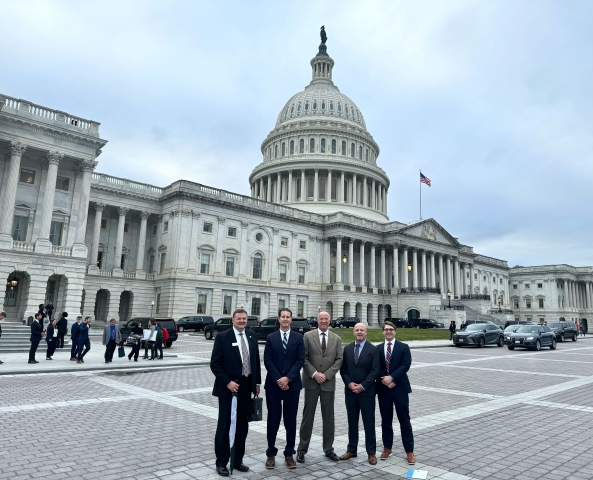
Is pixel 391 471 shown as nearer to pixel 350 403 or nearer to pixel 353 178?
pixel 350 403

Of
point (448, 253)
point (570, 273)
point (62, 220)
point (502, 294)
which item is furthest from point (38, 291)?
point (570, 273)

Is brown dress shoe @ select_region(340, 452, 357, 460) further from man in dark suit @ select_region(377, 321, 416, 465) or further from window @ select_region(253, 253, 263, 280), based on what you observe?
window @ select_region(253, 253, 263, 280)

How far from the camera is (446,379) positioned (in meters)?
15.5

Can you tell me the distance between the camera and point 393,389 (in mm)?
6898

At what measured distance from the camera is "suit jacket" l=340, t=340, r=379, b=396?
676 centimetres

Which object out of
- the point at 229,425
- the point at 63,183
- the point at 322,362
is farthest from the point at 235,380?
the point at 63,183

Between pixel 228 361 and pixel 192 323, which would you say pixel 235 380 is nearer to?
pixel 228 361

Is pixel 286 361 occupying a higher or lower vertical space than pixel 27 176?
lower

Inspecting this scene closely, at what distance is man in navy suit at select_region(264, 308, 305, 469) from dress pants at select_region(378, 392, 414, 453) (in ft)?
4.44

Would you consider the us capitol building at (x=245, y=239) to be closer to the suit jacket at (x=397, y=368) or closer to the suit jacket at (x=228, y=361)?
the suit jacket at (x=228, y=361)

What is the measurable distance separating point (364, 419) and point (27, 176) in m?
40.4

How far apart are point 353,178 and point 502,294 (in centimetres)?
5485

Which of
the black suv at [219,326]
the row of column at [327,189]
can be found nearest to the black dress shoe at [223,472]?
the black suv at [219,326]

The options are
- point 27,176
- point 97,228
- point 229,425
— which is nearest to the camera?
point 229,425
